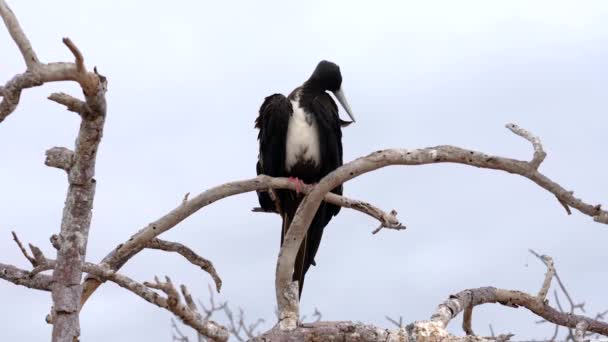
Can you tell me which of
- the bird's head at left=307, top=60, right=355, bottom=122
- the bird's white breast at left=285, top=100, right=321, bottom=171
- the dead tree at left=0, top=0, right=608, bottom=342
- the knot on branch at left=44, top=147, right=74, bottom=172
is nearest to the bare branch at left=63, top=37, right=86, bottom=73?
the dead tree at left=0, top=0, right=608, bottom=342

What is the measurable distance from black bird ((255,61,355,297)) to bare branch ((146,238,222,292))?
2.74ft

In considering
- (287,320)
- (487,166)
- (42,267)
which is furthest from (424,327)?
(42,267)

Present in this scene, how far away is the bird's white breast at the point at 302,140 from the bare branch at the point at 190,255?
128cm

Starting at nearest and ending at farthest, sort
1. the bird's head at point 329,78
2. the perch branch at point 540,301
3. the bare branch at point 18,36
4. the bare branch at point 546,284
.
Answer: the bare branch at point 18,36 → the perch branch at point 540,301 → the bare branch at point 546,284 → the bird's head at point 329,78

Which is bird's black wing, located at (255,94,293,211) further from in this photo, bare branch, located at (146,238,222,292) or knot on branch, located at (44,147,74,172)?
knot on branch, located at (44,147,74,172)

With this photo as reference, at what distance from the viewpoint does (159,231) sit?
5.39 metres

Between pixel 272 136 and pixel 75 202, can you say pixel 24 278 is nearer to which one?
pixel 75 202

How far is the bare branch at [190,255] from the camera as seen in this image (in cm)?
569

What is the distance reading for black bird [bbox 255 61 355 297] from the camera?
6617 millimetres

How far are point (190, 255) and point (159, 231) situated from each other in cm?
43

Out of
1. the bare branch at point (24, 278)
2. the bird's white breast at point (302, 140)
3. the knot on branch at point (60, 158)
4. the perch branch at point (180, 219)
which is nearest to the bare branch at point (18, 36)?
the knot on branch at point (60, 158)

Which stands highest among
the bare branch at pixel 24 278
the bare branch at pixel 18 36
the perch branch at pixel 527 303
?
the bare branch at pixel 18 36

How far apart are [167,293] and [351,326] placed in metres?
1.13

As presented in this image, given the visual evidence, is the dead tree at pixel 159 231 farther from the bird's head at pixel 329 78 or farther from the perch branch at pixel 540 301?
the bird's head at pixel 329 78
